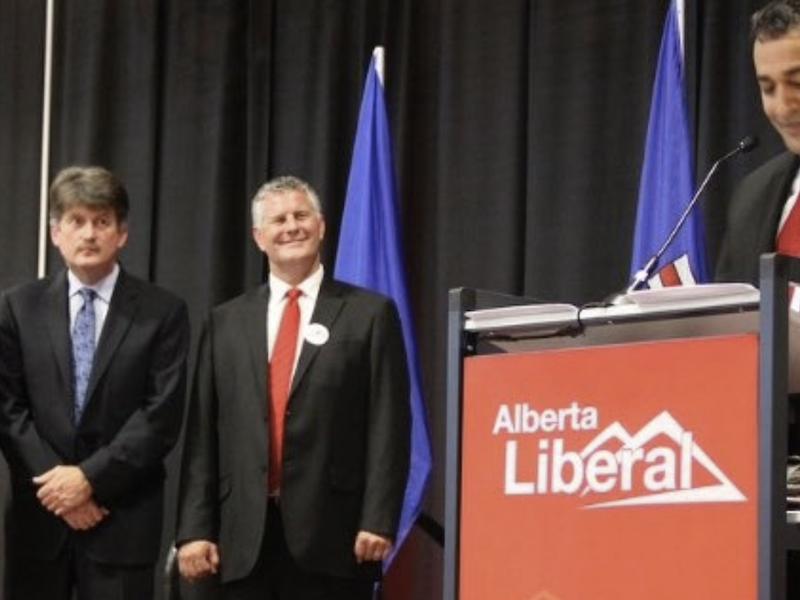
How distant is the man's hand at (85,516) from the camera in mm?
3486

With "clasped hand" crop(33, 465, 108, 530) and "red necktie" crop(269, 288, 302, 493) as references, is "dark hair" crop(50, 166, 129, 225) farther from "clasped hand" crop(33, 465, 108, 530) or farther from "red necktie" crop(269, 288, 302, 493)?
"clasped hand" crop(33, 465, 108, 530)

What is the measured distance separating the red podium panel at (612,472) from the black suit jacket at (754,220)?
1.69 feet

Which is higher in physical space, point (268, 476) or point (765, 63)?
point (765, 63)

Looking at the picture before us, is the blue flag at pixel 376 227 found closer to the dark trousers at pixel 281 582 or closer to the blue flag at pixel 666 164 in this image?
the blue flag at pixel 666 164

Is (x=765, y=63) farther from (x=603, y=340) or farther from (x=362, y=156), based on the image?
(x=362, y=156)

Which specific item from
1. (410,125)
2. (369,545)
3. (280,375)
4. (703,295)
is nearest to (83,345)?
(280,375)

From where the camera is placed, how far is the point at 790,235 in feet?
7.47

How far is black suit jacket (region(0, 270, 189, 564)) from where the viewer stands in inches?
138

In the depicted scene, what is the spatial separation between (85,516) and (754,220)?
6.21 feet

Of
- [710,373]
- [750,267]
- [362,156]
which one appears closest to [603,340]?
Answer: [710,373]

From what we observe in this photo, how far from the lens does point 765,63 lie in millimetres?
2107

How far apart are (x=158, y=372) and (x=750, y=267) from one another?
6.00 feet

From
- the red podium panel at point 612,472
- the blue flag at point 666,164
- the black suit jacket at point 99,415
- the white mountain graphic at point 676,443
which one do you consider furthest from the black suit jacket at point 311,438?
the white mountain graphic at point 676,443

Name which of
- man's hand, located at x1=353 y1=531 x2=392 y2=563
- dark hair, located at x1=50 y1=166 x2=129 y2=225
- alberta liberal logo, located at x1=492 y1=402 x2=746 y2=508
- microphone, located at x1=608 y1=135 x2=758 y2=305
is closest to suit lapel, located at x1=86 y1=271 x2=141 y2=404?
dark hair, located at x1=50 y1=166 x2=129 y2=225
